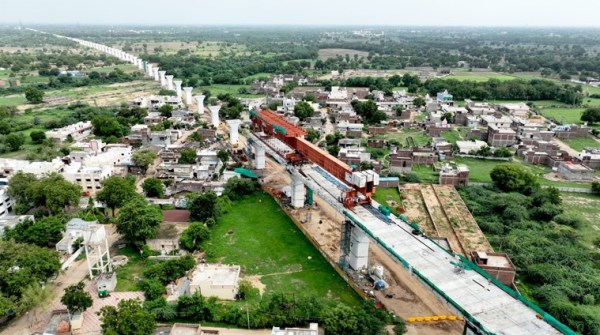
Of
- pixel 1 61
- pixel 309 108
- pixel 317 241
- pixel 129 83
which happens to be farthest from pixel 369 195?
pixel 1 61

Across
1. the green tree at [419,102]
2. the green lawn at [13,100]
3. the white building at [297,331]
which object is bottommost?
the white building at [297,331]

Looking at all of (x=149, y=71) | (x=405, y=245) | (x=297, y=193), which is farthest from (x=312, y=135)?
(x=149, y=71)

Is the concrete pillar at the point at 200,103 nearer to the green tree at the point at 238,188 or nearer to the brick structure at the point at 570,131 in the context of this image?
the green tree at the point at 238,188

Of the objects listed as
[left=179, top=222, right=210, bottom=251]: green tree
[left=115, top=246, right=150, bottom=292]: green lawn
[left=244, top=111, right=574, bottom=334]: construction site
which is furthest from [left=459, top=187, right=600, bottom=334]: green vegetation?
[left=115, top=246, right=150, bottom=292]: green lawn

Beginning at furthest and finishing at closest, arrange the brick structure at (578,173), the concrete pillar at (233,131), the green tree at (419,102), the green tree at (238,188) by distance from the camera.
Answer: the green tree at (419,102) < the concrete pillar at (233,131) < the brick structure at (578,173) < the green tree at (238,188)

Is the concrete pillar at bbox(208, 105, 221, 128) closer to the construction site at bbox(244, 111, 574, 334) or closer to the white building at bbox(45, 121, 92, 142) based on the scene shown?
the white building at bbox(45, 121, 92, 142)

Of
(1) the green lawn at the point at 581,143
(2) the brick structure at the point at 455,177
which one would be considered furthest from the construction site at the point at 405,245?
(1) the green lawn at the point at 581,143
